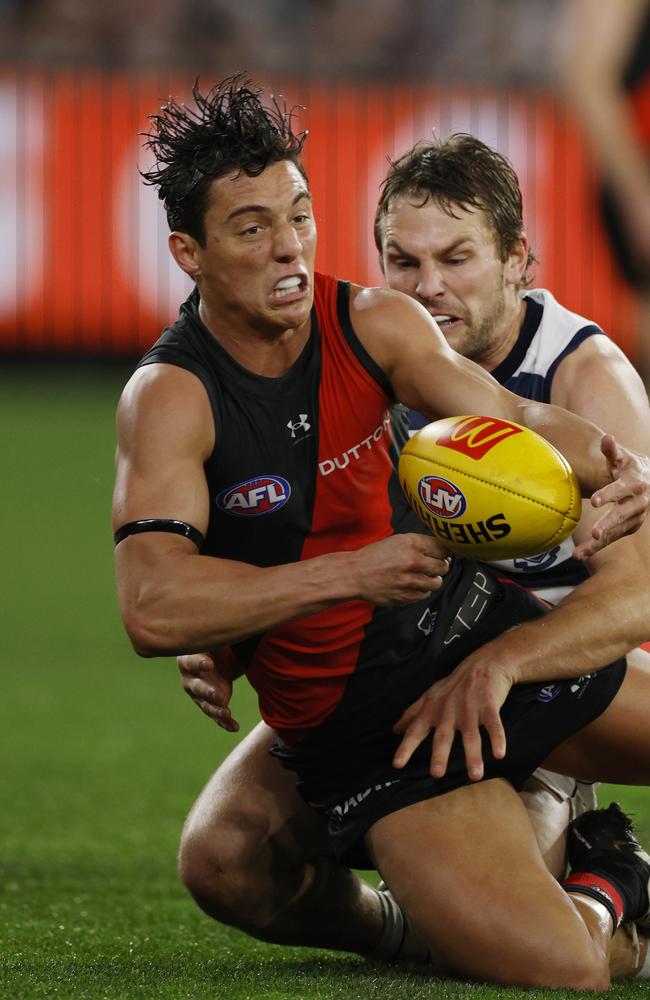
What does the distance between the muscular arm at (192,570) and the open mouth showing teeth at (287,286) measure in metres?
0.37

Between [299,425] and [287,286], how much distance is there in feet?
1.16

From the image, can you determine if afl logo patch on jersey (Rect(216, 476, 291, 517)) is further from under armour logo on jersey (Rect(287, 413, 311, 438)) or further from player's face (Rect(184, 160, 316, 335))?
player's face (Rect(184, 160, 316, 335))

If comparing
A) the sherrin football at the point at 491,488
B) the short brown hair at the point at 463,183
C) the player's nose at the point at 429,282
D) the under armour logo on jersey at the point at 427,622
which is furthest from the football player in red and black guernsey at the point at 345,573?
the short brown hair at the point at 463,183

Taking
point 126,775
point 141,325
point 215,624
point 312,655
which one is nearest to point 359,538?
point 312,655

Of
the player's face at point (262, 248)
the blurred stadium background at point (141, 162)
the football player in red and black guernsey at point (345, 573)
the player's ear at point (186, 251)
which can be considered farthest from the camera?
the blurred stadium background at point (141, 162)

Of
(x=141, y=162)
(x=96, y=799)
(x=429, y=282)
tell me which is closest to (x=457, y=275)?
(x=429, y=282)

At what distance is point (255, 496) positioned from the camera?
413 cm

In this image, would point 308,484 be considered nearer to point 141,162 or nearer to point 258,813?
point 258,813

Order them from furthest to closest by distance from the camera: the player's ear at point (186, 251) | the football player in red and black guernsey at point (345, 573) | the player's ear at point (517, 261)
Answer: the player's ear at point (517, 261) < the player's ear at point (186, 251) < the football player in red and black guernsey at point (345, 573)

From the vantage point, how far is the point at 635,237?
46.6 ft

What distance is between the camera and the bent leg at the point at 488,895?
12.7 ft

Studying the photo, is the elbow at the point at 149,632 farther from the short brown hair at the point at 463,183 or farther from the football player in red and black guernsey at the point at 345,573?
the short brown hair at the point at 463,183

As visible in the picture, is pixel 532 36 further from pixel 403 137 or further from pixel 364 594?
pixel 364 594

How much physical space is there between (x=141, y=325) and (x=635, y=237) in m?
4.41
